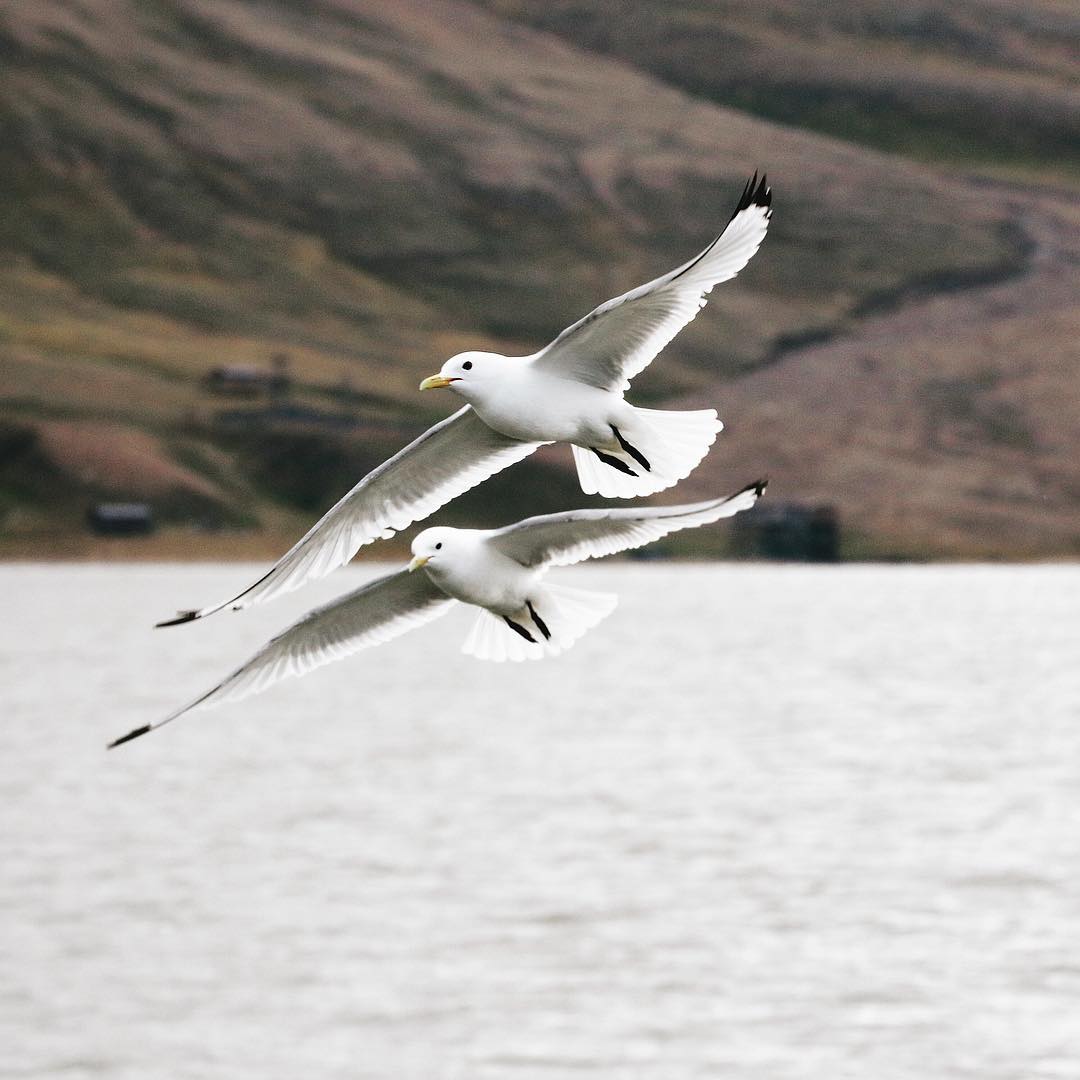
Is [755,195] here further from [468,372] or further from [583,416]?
[468,372]

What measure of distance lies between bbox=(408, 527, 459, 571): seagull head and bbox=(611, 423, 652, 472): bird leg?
882 mm

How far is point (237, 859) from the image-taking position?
4515 inches

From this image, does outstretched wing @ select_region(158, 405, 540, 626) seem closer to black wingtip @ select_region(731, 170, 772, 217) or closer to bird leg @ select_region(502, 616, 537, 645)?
Result: bird leg @ select_region(502, 616, 537, 645)

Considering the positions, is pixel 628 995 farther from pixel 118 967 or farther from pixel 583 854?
pixel 583 854

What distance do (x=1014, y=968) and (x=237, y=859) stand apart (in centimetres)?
4280

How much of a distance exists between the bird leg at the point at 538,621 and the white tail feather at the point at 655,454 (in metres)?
A: 0.55

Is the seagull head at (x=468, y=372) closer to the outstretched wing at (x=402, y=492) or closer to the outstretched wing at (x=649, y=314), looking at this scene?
the outstretched wing at (x=649, y=314)

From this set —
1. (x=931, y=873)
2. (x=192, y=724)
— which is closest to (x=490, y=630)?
(x=931, y=873)

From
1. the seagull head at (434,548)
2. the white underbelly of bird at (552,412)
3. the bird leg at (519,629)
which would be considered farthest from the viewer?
the bird leg at (519,629)

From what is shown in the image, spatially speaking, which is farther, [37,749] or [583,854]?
[37,749]

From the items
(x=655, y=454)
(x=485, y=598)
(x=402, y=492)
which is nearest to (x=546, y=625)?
(x=485, y=598)

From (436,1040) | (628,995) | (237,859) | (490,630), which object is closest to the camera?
(490,630)

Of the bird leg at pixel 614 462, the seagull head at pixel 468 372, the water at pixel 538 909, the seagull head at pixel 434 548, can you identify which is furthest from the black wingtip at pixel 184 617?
the water at pixel 538 909

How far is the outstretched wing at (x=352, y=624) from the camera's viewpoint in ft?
36.3
